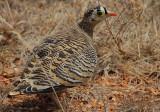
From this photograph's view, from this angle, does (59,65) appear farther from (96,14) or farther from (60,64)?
(96,14)

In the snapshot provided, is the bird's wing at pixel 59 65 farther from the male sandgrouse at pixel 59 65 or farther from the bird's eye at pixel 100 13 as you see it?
the bird's eye at pixel 100 13

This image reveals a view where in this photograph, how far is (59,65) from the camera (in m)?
2.47

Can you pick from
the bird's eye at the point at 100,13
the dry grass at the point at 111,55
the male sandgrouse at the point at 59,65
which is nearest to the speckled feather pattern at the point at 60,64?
the male sandgrouse at the point at 59,65

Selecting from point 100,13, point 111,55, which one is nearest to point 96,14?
point 100,13

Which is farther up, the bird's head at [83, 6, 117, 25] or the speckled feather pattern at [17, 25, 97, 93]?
the bird's head at [83, 6, 117, 25]

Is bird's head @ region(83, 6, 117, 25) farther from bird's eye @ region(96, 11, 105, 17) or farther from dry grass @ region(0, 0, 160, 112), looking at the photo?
dry grass @ region(0, 0, 160, 112)

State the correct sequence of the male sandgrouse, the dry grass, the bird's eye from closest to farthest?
the male sandgrouse → the dry grass → the bird's eye

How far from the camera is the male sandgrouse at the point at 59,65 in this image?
2281 millimetres

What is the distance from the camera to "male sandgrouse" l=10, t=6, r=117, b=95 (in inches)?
89.8

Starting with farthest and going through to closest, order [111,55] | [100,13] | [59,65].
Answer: [111,55] → [100,13] → [59,65]

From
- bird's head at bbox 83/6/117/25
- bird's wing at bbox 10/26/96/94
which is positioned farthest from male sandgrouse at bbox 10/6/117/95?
bird's head at bbox 83/6/117/25

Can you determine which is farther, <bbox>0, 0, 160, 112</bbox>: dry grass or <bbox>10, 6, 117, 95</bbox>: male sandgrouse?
<bbox>0, 0, 160, 112</bbox>: dry grass

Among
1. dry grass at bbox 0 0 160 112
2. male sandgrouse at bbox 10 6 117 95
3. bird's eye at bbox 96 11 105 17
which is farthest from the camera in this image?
bird's eye at bbox 96 11 105 17

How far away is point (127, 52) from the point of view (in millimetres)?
3973
